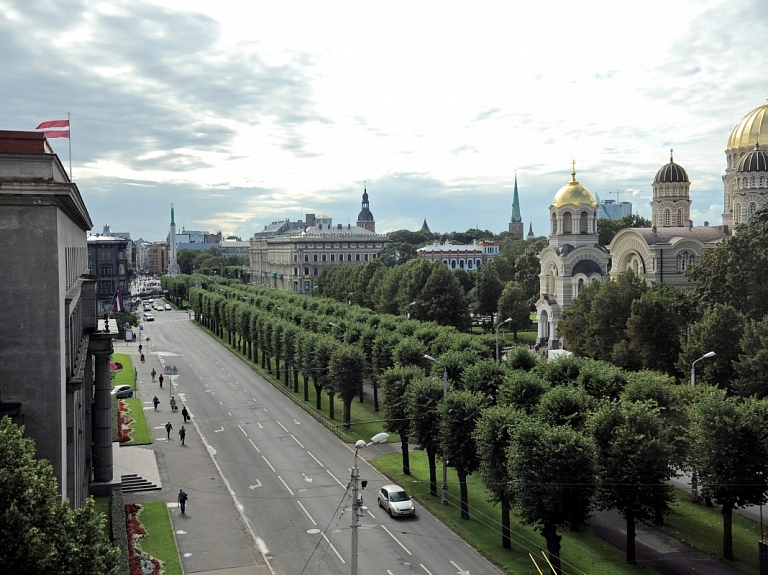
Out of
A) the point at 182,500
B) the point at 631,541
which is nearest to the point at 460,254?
the point at 182,500

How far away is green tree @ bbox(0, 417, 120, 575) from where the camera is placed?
664 inches

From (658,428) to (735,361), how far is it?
2042 centimetres

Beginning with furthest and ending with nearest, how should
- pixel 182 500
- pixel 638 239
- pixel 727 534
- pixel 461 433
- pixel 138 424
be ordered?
1. pixel 638 239
2. pixel 138 424
3. pixel 182 500
4. pixel 461 433
5. pixel 727 534

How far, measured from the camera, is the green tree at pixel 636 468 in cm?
3066

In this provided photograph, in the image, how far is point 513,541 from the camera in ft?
110

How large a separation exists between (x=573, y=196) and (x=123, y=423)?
64550mm

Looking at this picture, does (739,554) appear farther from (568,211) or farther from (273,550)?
(568,211)

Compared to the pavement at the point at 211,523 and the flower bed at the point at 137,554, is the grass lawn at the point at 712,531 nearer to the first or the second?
the pavement at the point at 211,523

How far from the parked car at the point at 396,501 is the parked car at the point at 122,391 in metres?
36.2

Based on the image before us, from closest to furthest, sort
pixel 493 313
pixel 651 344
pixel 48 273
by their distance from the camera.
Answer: pixel 48 273 → pixel 651 344 → pixel 493 313

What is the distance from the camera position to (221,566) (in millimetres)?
31844

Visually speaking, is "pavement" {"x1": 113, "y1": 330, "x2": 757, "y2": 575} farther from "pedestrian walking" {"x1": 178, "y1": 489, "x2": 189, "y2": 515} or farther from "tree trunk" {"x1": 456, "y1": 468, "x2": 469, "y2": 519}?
"tree trunk" {"x1": 456, "y1": 468, "x2": 469, "y2": 519}

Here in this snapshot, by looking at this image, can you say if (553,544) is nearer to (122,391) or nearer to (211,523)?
(211,523)

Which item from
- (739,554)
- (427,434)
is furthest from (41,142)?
(739,554)
